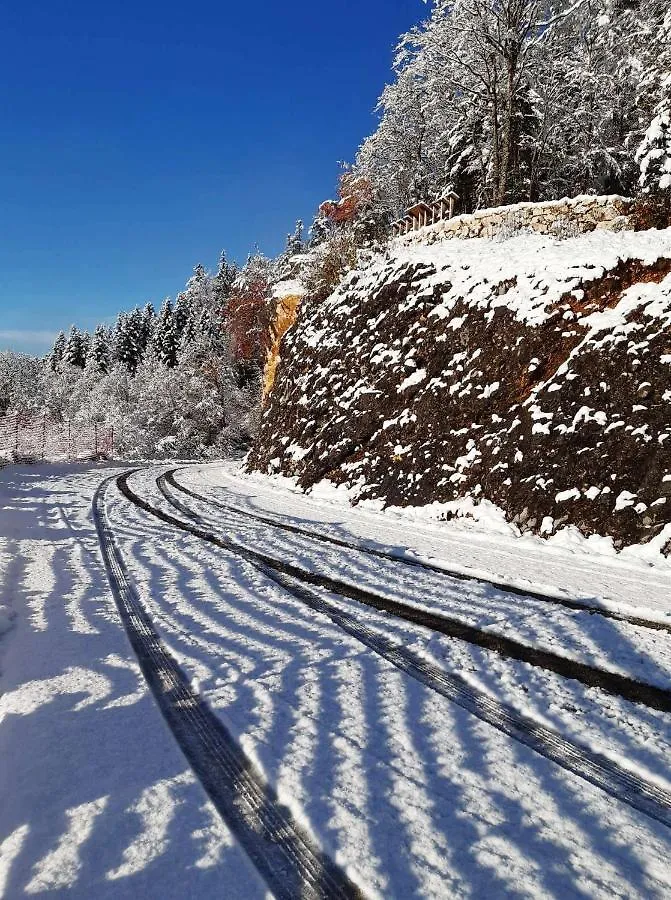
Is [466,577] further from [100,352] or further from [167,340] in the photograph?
[100,352]

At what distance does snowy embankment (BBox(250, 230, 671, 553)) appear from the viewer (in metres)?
7.16

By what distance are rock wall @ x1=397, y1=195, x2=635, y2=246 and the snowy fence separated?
755 inches

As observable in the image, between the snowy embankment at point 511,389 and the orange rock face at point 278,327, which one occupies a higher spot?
the orange rock face at point 278,327

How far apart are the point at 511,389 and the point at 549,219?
8.43m

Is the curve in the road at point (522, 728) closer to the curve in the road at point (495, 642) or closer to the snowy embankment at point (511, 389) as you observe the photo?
the curve in the road at point (495, 642)

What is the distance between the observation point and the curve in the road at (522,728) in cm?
206

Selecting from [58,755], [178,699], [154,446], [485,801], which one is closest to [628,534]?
[485,801]

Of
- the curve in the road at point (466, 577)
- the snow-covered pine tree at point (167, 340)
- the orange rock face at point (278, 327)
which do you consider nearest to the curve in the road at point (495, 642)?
the curve in the road at point (466, 577)

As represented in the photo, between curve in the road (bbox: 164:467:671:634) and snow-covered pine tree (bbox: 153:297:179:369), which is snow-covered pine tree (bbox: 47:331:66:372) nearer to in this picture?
snow-covered pine tree (bbox: 153:297:179:369)

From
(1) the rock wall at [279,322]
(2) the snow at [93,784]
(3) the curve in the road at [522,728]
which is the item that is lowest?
(2) the snow at [93,784]

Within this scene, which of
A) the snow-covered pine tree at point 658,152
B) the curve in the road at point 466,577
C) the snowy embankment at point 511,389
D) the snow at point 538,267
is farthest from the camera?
the snow-covered pine tree at point 658,152

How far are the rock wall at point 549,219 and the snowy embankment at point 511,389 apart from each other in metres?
1.62

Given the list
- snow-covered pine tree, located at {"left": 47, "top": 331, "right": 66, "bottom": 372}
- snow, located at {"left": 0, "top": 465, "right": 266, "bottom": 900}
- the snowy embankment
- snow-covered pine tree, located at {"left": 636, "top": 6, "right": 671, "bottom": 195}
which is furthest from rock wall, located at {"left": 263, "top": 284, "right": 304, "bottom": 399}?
snow-covered pine tree, located at {"left": 47, "top": 331, "right": 66, "bottom": 372}

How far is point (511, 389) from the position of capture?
31.8 feet
